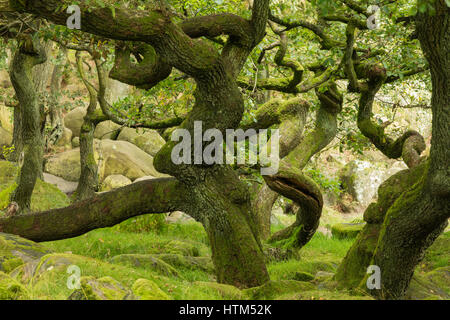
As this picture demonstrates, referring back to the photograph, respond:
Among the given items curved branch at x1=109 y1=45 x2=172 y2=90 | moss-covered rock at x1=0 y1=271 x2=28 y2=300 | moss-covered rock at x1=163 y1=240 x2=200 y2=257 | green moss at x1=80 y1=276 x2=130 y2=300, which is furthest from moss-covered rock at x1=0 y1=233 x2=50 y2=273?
moss-covered rock at x1=163 y1=240 x2=200 y2=257

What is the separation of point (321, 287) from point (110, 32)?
15.1 feet

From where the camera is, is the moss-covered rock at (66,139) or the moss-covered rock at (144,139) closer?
the moss-covered rock at (144,139)

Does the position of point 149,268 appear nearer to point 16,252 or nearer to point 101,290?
point 16,252

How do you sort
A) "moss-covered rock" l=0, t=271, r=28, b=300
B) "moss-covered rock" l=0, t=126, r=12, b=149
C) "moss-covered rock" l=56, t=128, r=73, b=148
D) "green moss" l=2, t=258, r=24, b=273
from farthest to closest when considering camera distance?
"moss-covered rock" l=56, t=128, r=73, b=148, "moss-covered rock" l=0, t=126, r=12, b=149, "green moss" l=2, t=258, r=24, b=273, "moss-covered rock" l=0, t=271, r=28, b=300

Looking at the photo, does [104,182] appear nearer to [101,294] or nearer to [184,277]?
[184,277]

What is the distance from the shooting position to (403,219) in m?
6.00

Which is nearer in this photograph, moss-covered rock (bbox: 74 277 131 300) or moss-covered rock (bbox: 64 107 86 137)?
moss-covered rock (bbox: 74 277 131 300)

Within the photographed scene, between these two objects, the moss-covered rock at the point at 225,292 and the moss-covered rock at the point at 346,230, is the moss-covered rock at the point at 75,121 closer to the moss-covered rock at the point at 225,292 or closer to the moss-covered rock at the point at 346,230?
the moss-covered rock at the point at 346,230

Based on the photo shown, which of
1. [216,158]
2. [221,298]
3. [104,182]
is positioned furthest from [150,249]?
[104,182]

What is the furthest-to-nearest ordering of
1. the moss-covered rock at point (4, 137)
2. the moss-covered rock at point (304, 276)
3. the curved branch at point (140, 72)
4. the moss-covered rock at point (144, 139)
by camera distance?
the moss-covered rock at point (144, 139) → the moss-covered rock at point (4, 137) → the moss-covered rock at point (304, 276) → the curved branch at point (140, 72)

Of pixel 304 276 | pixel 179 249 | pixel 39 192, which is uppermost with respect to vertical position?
pixel 39 192

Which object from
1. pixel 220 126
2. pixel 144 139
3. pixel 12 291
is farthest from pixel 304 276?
pixel 144 139

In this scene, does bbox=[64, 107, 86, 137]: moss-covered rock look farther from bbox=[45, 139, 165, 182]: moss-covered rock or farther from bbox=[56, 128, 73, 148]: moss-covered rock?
bbox=[45, 139, 165, 182]: moss-covered rock

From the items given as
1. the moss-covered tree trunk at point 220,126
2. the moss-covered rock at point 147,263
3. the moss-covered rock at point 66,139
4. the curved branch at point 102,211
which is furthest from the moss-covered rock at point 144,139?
the moss-covered tree trunk at point 220,126
